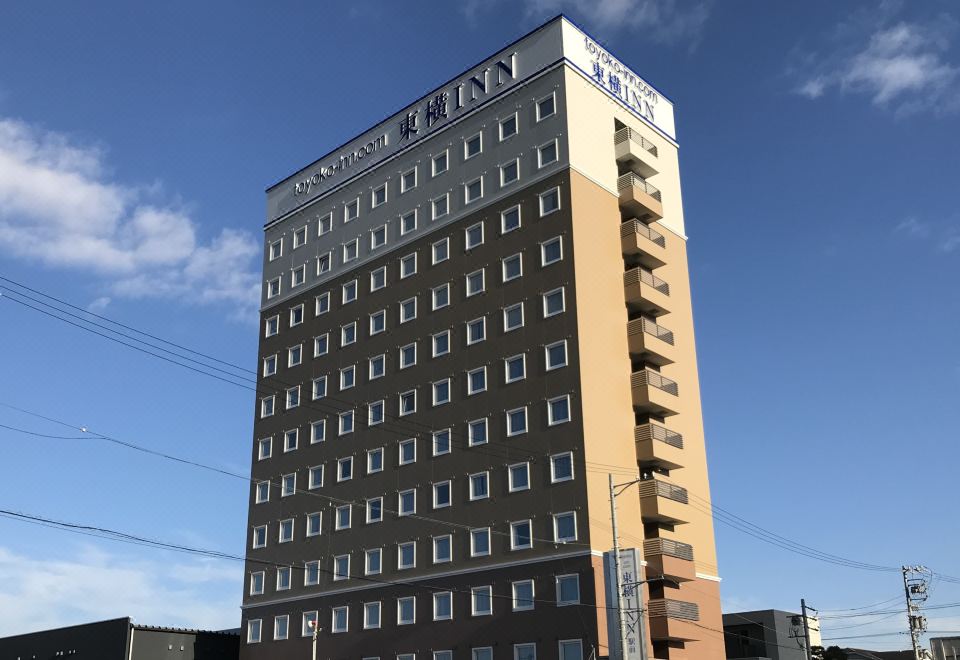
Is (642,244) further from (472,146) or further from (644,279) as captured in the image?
(472,146)

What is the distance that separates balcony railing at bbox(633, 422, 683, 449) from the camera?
6969cm

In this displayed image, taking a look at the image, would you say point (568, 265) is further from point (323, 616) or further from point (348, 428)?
point (323, 616)

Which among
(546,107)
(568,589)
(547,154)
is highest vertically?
(546,107)

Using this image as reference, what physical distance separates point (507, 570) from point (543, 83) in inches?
1424

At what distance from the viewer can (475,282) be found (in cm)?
7656

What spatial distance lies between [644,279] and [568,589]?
2408 cm

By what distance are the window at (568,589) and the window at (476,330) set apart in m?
19.2

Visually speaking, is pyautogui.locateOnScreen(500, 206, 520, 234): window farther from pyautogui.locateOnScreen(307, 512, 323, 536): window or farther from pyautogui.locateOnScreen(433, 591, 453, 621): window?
pyautogui.locateOnScreen(307, 512, 323, 536): window

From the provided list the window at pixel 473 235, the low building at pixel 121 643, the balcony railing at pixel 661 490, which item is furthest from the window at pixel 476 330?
the low building at pixel 121 643

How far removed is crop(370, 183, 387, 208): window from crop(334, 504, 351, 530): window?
85.8ft

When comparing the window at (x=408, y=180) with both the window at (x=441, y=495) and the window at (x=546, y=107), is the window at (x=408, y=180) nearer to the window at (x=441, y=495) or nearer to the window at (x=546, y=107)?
the window at (x=546, y=107)

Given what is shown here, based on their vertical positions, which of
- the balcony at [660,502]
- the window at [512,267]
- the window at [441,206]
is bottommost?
the balcony at [660,502]

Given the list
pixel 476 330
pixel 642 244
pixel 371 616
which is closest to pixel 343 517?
pixel 371 616

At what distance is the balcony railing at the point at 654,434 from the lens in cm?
6969
